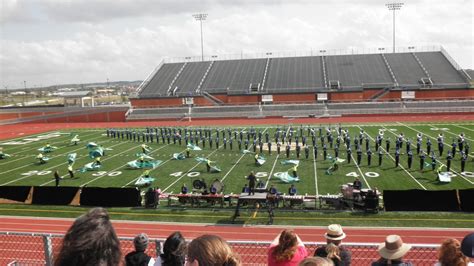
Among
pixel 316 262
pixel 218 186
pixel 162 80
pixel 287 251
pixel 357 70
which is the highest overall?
pixel 357 70

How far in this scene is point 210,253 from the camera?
9.49 feet

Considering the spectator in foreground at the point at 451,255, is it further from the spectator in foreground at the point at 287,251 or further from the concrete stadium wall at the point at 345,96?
the concrete stadium wall at the point at 345,96

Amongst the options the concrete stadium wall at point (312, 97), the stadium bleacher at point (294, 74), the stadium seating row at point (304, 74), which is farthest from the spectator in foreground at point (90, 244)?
the stadium bleacher at point (294, 74)

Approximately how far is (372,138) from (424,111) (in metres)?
20.3

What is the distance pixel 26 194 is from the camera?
1734cm

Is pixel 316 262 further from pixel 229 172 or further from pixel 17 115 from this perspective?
pixel 17 115

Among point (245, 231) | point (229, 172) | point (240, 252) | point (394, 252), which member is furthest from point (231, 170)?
point (394, 252)

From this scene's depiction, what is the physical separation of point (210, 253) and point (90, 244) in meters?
0.94

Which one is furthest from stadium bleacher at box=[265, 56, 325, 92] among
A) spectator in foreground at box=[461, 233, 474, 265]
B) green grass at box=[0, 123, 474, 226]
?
spectator in foreground at box=[461, 233, 474, 265]

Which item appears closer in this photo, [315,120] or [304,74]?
[315,120]

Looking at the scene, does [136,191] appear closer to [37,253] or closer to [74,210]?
[74,210]

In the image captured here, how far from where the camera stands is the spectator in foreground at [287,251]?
160 inches

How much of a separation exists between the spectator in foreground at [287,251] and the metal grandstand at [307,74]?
185ft

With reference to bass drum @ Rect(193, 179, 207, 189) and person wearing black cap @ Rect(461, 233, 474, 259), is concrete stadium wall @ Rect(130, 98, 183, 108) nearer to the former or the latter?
bass drum @ Rect(193, 179, 207, 189)
